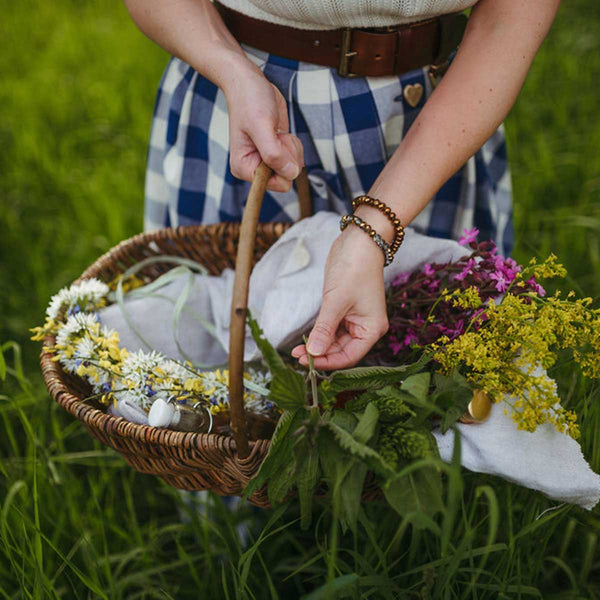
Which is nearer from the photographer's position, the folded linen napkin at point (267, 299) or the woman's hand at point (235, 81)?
the woman's hand at point (235, 81)

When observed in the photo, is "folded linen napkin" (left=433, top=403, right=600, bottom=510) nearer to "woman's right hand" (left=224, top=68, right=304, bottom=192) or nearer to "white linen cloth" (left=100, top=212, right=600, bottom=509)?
"white linen cloth" (left=100, top=212, right=600, bottom=509)

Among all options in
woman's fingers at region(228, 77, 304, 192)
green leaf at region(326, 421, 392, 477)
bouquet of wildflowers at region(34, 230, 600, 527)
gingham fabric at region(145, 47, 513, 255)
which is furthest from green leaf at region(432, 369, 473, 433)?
gingham fabric at region(145, 47, 513, 255)

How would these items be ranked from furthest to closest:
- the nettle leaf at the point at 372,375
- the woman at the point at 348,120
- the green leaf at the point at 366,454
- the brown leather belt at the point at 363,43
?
the brown leather belt at the point at 363,43
the woman at the point at 348,120
the nettle leaf at the point at 372,375
the green leaf at the point at 366,454

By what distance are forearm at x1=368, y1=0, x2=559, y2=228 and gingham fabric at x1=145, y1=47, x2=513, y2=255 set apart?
142 millimetres

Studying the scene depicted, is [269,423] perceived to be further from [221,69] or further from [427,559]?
[221,69]

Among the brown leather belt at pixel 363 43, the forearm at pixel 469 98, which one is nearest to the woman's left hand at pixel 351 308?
the forearm at pixel 469 98

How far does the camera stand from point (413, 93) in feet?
3.34

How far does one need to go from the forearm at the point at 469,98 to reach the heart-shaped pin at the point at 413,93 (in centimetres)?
11

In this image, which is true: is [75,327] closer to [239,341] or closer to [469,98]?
[239,341]

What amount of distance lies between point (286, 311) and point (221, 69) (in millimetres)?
384

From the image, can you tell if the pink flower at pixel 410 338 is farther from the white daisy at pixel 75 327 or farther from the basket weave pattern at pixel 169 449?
the white daisy at pixel 75 327

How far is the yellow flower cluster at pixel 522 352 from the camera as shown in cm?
69

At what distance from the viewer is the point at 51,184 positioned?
7.09 feet

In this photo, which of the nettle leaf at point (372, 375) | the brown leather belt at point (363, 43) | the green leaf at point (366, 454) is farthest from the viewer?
the brown leather belt at point (363, 43)
